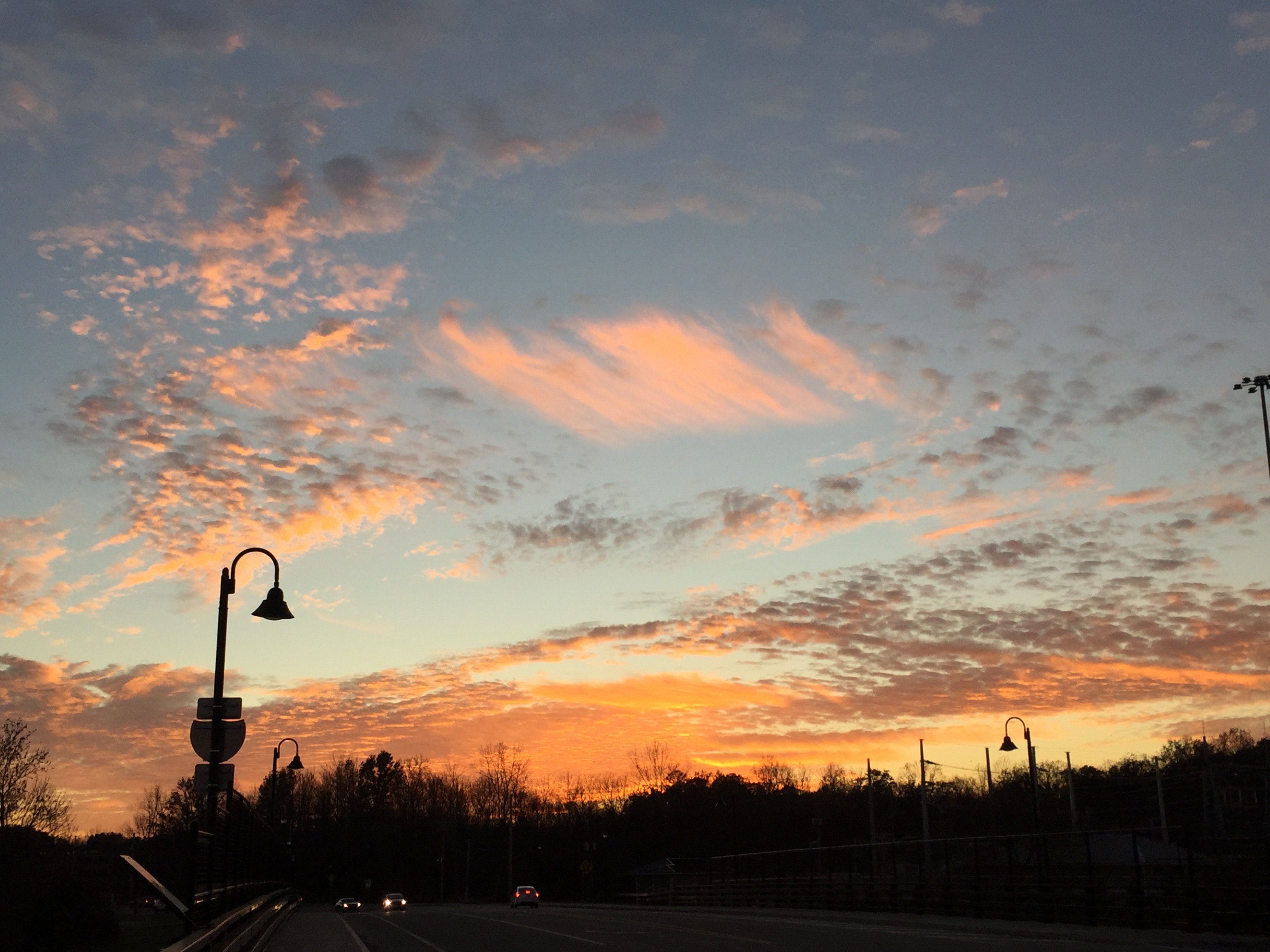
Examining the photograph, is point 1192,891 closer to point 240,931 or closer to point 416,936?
point 240,931

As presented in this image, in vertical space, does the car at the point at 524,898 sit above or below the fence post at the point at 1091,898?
below

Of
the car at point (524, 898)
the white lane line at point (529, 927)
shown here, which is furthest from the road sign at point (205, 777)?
the car at point (524, 898)

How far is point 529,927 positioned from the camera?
3531 cm

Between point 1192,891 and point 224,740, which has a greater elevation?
point 224,740

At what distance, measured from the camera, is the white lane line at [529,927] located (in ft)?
88.3

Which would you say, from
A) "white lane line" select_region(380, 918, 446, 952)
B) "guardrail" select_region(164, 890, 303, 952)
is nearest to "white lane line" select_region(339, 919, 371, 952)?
"white lane line" select_region(380, 918, 446, 952)

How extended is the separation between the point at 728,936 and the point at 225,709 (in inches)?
562

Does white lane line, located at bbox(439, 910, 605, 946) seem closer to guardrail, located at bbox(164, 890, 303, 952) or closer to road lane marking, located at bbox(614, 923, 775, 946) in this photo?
road lane marking, located at bbox(614, 923, 775, 946)

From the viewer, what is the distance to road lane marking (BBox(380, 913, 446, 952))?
1029 inches

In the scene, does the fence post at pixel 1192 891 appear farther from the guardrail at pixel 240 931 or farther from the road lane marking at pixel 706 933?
the guardrail at pixel 240 931

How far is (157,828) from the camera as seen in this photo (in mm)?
75812

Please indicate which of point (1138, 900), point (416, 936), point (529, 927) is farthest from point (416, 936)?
point (1138, 900)

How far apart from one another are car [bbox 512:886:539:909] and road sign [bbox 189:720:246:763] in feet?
177

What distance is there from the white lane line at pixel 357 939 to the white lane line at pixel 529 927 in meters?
4.97
